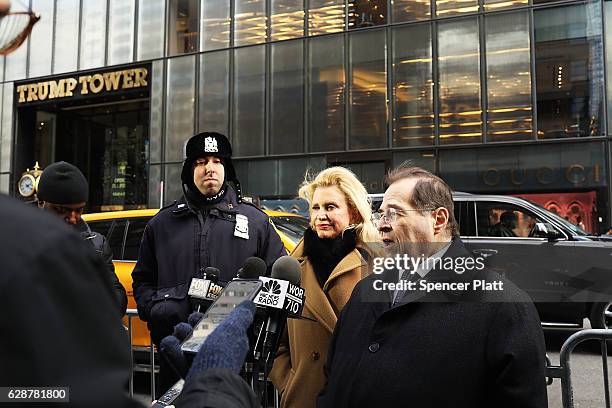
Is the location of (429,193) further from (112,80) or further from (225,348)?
(112,80)

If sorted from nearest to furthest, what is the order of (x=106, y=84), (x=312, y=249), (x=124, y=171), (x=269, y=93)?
1. (x=312, y=249)
2. (x=269, y=93)
3. (x=106, y=84)
4. (x=124, y=171)

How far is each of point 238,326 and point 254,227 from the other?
2.38m

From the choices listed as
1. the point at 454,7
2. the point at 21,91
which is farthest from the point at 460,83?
the point at 21,91

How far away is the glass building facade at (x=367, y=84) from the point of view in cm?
1512

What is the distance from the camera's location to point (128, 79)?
69.4 ft

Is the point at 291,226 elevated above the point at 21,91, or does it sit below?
below

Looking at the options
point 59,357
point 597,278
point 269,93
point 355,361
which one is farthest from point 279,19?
point 59,357

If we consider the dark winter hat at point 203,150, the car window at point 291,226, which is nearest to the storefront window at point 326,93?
the car window at point 291,226

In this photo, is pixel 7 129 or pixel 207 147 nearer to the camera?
pixel 207 147

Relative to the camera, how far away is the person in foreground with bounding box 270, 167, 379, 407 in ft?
Answer: 8.94

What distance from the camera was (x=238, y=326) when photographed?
1.12 meters

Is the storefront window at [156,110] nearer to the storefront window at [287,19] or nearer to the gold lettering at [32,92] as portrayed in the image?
the storefront window at [287,19]

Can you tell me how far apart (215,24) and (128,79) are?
4196mm

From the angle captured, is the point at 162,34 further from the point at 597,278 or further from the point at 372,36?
the point at 597,278
